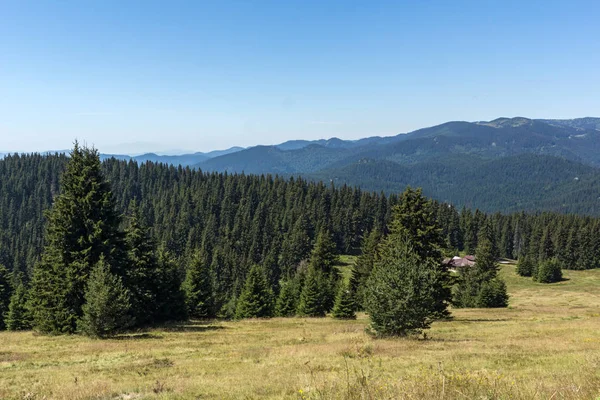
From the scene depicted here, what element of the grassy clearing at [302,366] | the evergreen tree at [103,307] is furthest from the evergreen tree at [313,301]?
the evergreen tree at [103,307]

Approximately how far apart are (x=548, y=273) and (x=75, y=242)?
3964 inches

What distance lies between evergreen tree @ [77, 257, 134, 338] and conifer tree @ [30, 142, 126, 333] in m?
3.44

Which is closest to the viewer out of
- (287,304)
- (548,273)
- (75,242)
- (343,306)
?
(75,242)

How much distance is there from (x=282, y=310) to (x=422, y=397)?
48600 mm

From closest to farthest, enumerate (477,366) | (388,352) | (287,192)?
(477,366)
(388,352)
(287,192)

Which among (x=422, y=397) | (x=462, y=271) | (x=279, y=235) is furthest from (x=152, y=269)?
(x=279, y=235)

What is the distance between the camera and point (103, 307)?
23.0m

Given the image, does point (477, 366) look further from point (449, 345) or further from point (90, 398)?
point (90, 398)

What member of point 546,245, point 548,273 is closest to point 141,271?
point 548,273

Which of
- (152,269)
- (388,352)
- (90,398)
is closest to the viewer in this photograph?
(90,398)

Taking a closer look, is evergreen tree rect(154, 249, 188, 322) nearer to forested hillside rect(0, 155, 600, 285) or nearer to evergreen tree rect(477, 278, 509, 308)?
evergreen tree rect(477, 278, 509, 308)

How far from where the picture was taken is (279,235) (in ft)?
428

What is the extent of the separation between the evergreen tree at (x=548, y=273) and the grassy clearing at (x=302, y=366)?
254 ft

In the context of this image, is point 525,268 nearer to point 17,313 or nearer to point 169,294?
point 169,294
